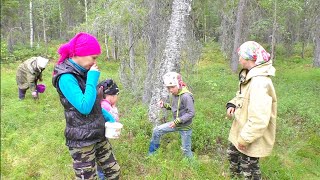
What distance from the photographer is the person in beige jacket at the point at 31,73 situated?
8.96 metres

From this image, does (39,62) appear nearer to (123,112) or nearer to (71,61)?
(123,112)

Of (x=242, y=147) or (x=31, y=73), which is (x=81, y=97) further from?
(x=31, y=73)

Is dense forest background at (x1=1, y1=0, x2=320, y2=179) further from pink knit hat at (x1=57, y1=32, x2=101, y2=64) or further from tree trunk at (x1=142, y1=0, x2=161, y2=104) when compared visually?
pink knit hat at (x1=57, y1=32, x2=101, y2=64)

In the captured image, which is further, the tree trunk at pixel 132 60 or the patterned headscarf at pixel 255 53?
the tree trunk at pixel 132 60

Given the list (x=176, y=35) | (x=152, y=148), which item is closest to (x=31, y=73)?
(x=176, y=35)

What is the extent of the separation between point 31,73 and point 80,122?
21.3 ft

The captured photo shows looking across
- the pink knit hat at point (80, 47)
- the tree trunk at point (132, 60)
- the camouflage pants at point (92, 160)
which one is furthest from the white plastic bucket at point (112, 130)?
the tree trunk at point (132, 60)

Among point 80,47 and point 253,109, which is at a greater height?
point 80,47

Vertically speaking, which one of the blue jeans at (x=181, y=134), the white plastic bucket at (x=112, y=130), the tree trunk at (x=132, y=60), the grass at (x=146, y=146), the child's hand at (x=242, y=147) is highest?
the tree trunk at (x=132, y=60)

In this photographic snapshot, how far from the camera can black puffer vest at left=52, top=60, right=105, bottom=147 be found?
127 inches

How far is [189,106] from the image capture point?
15.1 feet

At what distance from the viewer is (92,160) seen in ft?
11.5

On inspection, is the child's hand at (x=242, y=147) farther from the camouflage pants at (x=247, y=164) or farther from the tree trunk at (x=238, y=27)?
the tree trunk at (x=238, y=27)

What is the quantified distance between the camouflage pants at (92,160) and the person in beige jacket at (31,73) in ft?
19.8
